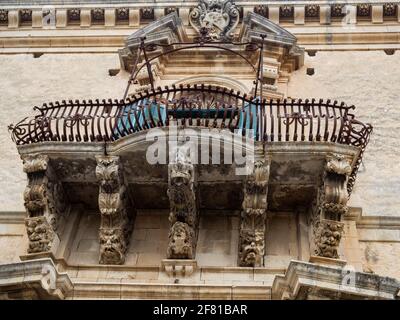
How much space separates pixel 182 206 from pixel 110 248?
3.17ft

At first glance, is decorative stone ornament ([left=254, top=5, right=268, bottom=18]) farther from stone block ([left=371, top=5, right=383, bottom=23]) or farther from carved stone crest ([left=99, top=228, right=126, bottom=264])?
carved stone crest ([left=99, top=228, right=126, bottom=264])

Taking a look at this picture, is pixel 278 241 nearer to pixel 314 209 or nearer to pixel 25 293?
pixel 314 209

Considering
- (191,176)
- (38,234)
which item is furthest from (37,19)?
(191,176)

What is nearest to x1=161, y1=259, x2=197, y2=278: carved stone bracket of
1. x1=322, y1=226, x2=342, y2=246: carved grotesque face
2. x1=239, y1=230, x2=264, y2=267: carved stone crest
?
x1=239, y1=230, x2=264, y2=267: carved stone crest

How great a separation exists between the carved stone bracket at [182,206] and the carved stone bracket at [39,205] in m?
1.39

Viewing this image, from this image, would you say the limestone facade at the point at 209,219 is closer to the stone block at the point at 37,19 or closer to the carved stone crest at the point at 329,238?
the carved stone crest at the point at 329,238

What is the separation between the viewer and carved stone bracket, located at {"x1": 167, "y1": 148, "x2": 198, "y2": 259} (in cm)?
973

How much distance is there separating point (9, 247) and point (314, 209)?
363 cm

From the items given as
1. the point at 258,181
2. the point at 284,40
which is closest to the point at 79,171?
the point at 258,181

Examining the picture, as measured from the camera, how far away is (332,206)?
32.4ft

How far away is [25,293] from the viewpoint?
30.2 ft

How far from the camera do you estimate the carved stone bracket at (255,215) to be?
9.93 metres

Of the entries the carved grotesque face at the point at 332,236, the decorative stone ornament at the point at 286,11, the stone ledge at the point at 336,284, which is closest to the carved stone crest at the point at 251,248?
the carved grotesque face at the point at 332,236

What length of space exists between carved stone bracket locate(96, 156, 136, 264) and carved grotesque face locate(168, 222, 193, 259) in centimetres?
63
